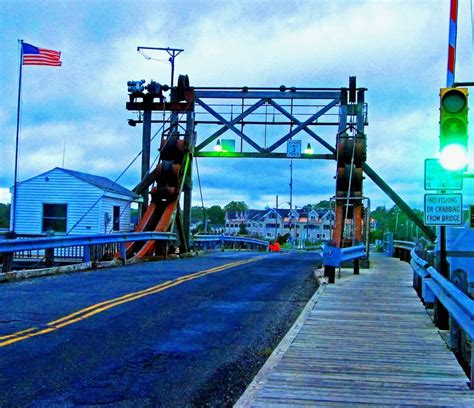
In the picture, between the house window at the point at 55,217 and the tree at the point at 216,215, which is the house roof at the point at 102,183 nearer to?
the house window at the point at 55,217

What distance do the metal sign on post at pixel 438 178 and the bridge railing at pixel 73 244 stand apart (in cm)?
955

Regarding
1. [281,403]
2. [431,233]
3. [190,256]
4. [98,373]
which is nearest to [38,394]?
[98,373]

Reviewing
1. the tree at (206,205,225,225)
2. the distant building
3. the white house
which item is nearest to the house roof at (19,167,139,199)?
the white house

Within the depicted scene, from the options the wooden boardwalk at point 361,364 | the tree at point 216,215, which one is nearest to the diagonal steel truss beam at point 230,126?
the wooden boardwalk at point 361,364

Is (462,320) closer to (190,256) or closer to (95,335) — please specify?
(95,335)

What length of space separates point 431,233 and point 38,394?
72.4ft

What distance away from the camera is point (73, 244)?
16.0 m

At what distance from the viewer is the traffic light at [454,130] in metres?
7.39

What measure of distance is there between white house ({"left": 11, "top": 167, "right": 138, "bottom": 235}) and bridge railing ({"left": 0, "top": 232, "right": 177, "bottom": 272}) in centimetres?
270

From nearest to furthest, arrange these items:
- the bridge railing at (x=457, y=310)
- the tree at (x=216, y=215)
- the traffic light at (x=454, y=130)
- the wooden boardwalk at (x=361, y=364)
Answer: the wooden boardwalk at (x=361, y=364) < the bridge railing at (x=457, y=310) < the traffic light at (x=454, y=130) < the tree at (x=216, y=215)

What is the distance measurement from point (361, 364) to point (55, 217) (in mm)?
21429

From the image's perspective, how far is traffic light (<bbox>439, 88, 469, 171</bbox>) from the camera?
739 cm

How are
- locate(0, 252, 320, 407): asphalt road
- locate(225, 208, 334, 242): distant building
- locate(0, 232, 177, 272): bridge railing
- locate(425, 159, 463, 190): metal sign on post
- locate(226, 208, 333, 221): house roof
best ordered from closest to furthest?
1. locate(0, 252, 320, 407): asphalt road
2. locate(425, 159, 463, 190): metal sign on post
3. locate(0, 232, 177, 272): bridge railing
4. locate(225, 208, 334, 242): distant building
5. locate(226, 208, 333, 221): house roof

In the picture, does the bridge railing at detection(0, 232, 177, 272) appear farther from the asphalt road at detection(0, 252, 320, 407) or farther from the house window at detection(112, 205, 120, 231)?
the house window at detection(112, 205, 120, 231)
